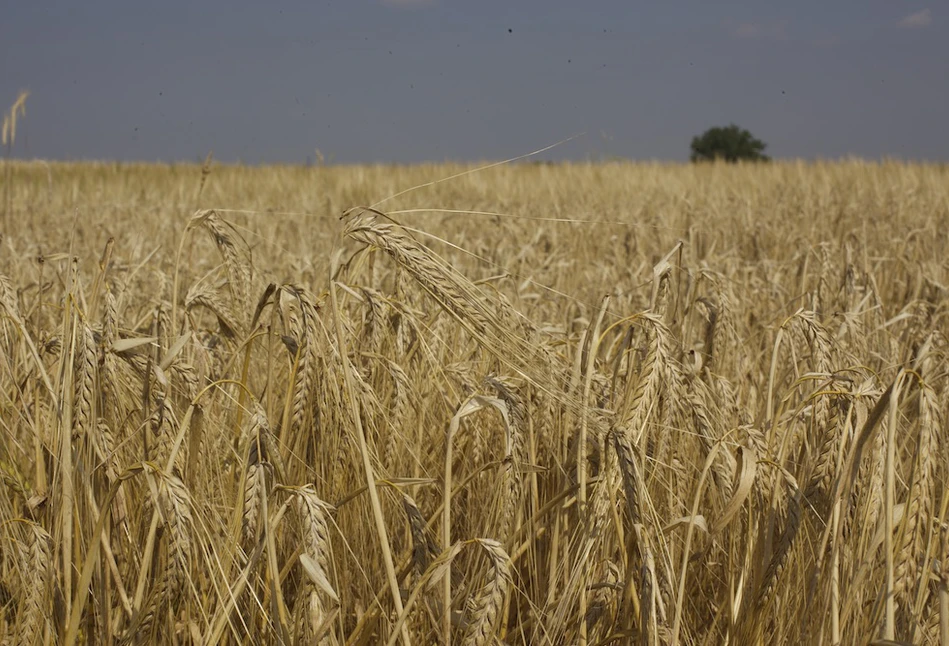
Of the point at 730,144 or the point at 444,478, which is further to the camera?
the point at 730,144

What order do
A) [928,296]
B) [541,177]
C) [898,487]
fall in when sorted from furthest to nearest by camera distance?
[541,177]
[928,296]
[898,487]

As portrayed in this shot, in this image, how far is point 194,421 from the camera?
101 centimetres

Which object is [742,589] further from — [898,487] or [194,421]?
[194,421]

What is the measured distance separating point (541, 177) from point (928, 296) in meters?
7.46

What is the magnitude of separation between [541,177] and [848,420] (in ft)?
30.0

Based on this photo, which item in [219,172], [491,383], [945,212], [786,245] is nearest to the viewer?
[491,383]

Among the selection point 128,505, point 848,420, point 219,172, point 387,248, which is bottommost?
point 128,505

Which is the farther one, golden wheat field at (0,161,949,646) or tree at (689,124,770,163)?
tree at (689,124,770,163)

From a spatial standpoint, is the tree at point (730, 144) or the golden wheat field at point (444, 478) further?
the tree at point (730, 144)

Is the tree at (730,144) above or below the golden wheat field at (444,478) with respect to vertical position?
above

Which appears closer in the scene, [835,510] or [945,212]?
[835,510]

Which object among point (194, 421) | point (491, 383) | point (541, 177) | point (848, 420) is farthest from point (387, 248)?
point (541, 177)

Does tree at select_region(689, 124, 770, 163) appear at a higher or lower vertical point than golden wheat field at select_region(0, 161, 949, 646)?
higher

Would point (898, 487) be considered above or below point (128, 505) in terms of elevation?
below
